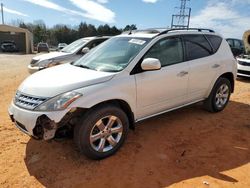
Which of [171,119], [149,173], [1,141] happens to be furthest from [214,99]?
[1,141]

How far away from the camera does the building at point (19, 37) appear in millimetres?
35453

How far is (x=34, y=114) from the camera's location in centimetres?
326

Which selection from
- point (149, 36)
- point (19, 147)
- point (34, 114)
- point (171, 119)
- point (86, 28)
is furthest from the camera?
point (86, 28)

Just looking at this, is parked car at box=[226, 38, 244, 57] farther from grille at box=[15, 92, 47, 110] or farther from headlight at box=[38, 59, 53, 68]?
grille at box=[15, 92, 47, 110]

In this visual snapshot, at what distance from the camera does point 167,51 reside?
14.8ft

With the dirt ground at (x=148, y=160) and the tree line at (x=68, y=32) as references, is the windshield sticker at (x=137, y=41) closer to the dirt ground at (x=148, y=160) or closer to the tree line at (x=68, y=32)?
the dirt ground at (x=148, y=160)

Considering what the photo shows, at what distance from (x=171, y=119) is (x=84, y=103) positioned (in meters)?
2.59

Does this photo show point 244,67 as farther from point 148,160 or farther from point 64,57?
point 148,160

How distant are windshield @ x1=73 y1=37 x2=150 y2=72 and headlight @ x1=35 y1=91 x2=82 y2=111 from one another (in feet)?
2.74

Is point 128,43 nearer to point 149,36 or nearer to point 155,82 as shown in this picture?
point 149,36

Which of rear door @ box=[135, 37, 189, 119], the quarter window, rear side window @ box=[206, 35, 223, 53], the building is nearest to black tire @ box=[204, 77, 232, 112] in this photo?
rear side window @ box=[206, 35, 223, 53]

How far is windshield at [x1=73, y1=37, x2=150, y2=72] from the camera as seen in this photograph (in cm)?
403

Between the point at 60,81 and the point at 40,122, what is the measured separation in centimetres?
65

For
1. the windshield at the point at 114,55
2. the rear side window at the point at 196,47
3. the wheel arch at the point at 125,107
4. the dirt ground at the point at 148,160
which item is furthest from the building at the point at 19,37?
the wheel arch at the point at 125,107
